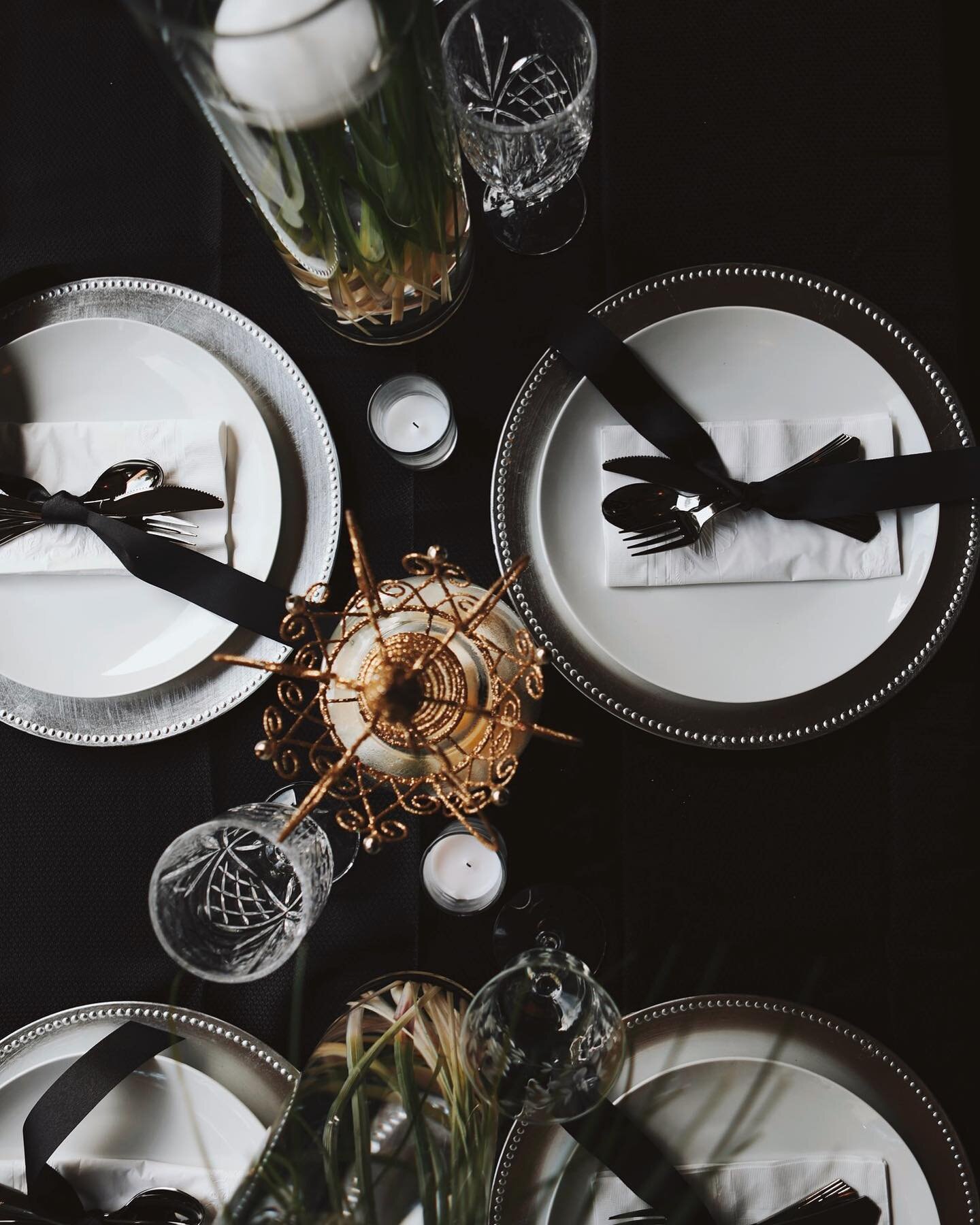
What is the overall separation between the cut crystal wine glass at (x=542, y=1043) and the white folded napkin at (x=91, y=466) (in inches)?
18.2

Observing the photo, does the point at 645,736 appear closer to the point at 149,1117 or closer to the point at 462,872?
the point at 462,872

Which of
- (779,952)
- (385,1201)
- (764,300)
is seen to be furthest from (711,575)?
(385,1201)

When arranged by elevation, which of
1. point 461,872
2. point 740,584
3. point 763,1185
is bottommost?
point 763,1185

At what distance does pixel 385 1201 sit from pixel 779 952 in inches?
17.0

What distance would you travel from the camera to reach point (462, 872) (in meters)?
0.88

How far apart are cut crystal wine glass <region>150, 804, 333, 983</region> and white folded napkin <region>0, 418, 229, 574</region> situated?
268mm

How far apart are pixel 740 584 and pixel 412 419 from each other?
0.35 metres

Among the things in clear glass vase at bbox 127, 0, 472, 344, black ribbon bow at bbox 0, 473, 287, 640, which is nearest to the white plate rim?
black ribbon bow at bbox 0, 473, 287, 640

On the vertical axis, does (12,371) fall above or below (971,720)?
above

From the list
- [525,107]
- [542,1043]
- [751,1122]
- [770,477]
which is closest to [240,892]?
[542,1043]

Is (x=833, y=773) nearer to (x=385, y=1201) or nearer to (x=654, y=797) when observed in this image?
(x=654, y=797)

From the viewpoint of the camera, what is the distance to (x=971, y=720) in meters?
0.86

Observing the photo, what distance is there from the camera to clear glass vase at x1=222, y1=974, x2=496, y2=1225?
61 cm

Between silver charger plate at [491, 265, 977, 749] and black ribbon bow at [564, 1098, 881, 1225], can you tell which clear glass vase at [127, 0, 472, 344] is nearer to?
silver charger plate at [491, 265, 977, 749]
